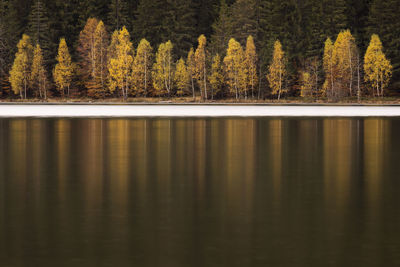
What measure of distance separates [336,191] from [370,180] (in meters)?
1.86

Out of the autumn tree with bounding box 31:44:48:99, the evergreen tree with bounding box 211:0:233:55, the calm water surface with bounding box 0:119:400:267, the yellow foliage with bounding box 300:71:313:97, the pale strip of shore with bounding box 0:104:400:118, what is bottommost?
the calm water surface with bounding box 0:119:400:267

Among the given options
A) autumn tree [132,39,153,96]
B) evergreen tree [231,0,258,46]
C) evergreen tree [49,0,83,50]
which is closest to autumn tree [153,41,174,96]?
autumn tree [132,39,153,96]

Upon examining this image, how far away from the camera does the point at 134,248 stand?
9.24 meters

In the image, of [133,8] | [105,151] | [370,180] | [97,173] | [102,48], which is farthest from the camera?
[133,8]

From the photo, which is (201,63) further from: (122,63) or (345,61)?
(345,61)

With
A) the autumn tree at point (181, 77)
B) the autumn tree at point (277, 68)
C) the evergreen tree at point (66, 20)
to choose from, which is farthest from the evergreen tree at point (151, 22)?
the autumn tree at point (277, 68)

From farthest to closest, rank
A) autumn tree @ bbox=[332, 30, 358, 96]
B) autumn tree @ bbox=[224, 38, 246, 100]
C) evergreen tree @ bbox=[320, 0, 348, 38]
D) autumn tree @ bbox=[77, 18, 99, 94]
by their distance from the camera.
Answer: autumn tree @ bbox=[77, 18, 99, 94], evergreen tree @ bbox=[320, 0, 348, 38], autumn tree @ bbox=[224, 38, 246, 100], autumn tree @ bbox=[332, 30, 358, 96]

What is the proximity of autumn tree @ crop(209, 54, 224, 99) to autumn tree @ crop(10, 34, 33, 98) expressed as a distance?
24.0 meters

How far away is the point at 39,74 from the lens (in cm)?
9344

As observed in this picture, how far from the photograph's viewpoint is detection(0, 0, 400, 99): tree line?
90.1 m

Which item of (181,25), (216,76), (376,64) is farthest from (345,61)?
(181,25)

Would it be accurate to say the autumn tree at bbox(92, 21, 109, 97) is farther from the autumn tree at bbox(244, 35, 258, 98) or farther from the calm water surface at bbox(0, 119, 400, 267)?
the calm water surface at bbox(0, 119, 400, 267)

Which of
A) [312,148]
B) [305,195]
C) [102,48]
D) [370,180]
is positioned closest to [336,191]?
[305,195]

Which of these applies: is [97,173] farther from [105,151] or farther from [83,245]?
[83,245]
